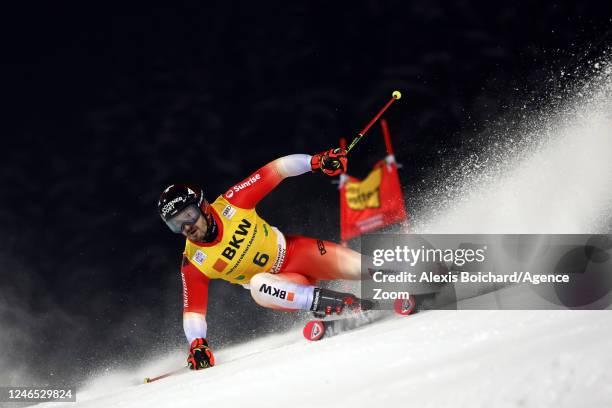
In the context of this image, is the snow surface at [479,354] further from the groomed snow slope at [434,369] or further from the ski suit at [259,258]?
the ski suit at [259,258]

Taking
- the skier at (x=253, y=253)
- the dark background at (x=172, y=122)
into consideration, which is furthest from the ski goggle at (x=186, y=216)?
the dark background at (x=172, y=122)

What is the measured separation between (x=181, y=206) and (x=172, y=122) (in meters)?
2.16

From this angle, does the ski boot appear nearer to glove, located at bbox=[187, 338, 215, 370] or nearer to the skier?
the skier

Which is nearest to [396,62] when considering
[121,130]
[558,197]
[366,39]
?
[366,39]

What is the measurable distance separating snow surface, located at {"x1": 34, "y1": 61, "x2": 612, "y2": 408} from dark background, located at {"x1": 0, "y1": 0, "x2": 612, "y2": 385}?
2.38ft

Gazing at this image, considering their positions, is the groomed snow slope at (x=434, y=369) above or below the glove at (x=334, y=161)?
below

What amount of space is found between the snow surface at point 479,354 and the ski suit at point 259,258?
38cm

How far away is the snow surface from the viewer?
1.97 meters

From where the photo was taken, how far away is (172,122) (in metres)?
5.52

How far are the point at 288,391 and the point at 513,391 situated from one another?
2.81 ft

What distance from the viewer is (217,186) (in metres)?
5.39

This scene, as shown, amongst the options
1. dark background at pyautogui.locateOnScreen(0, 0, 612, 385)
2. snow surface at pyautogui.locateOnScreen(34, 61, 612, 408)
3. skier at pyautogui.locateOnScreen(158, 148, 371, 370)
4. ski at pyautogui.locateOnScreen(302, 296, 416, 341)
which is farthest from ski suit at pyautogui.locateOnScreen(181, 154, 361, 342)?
dark background at pyautogui.locateOnScreen(0, 0, 612, 385)

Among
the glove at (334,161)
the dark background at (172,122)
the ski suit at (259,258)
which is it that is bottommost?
the ski suit at (259,258)

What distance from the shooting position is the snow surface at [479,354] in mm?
1975
